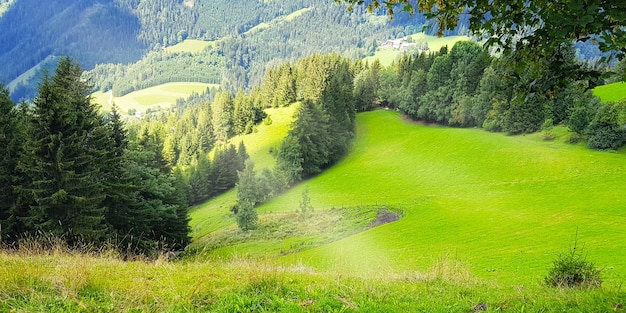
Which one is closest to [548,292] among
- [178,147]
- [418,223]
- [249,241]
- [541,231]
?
[541,231]

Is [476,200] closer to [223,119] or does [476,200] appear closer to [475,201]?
[475,201]

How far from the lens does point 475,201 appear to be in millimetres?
48562

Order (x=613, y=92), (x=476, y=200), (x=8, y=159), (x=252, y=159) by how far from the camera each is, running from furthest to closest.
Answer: (x=252, y=159)
(x=613, y=92)
(x=476, y=200)
(x=8, y=159)

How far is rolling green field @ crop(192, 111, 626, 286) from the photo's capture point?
2544 centimetres

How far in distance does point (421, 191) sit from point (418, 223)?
15942mm

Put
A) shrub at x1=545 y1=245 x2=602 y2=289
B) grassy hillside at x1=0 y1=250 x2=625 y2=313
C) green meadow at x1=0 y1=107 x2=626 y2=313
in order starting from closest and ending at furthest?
1. grassy hillside at x1=0 y1=250 x2=625 y2=313
2. green meadow at x1=0 y1=107 x2=626 y2=313
3. shrub at x1=545 y1=245 x2=602 y2=289

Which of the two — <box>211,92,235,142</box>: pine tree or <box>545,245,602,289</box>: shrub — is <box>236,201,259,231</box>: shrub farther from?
<box>211,92,235,142</box>: pine tree

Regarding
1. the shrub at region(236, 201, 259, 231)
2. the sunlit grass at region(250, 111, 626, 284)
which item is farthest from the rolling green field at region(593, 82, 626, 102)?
the shrub at region(236, 201, 259, 231)

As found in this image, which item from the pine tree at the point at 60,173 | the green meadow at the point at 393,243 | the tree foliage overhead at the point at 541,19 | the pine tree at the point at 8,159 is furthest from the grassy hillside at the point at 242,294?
the pine tree at the point at 8,159

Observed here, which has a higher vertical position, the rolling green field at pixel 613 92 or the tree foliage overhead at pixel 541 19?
the tree foliage overhead at pixel 541 19

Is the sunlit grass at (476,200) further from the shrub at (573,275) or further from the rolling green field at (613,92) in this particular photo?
the rolling green field at (613,92)

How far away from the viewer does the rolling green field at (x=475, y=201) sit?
25.4m

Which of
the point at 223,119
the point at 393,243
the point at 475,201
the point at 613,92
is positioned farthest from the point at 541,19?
the point at 223,119

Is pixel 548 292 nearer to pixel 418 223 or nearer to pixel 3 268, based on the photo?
pixel 3 268
